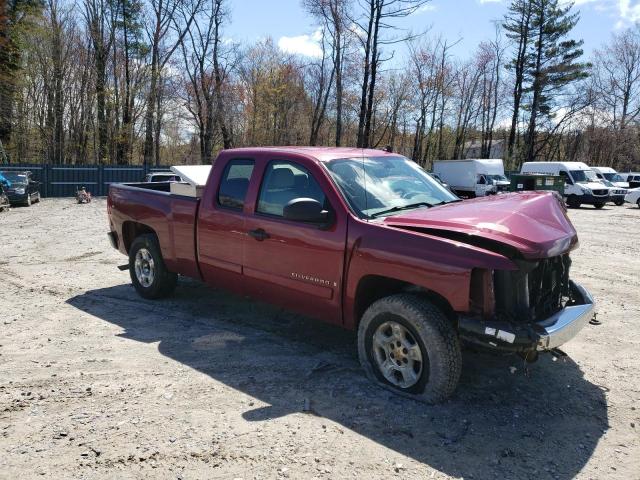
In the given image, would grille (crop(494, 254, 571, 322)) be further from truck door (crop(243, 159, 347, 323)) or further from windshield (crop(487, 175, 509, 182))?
windshield (crop(487, 175, 509, 182))

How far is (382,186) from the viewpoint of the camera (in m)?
4.62

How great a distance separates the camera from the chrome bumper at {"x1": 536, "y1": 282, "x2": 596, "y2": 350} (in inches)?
136

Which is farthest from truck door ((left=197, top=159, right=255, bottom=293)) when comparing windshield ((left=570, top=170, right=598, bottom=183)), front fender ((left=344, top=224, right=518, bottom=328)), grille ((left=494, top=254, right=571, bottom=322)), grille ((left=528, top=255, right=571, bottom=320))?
windshield ((left=570, top=170, right=598, bottom=183))

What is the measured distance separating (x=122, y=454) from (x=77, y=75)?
3883 cm

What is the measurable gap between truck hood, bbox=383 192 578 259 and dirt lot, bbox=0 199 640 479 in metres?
1.11

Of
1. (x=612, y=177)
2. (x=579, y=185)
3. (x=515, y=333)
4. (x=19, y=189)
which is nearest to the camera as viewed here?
(x=515, y=333)

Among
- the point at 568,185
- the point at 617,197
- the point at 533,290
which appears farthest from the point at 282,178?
the point at 617,197

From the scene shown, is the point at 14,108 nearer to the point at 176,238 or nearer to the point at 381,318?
the point at 176,238

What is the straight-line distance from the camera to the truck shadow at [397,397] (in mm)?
3287

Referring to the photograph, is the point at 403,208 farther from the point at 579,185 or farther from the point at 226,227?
the point at 579,185

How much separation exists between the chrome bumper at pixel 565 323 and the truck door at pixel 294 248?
1.55 metres

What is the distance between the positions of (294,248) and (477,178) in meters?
28.1

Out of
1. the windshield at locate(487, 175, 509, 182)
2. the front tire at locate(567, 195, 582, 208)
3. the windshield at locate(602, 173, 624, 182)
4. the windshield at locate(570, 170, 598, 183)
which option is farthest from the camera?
the windshield at locate(602, 173, 624, 182)

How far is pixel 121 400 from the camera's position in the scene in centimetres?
386
